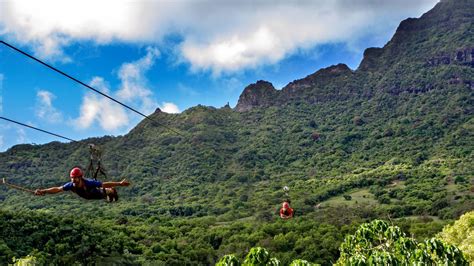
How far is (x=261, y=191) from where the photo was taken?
458ft

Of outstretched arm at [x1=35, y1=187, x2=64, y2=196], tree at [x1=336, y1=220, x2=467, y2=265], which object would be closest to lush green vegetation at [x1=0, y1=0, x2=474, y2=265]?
tree at [x1=336, y1=220, x2=467, y2=265]

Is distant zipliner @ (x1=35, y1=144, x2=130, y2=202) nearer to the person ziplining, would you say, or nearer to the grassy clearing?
the person ziplining

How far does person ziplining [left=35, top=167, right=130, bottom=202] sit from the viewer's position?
40.9ft

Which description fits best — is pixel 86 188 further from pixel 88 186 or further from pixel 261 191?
pixel 261 191

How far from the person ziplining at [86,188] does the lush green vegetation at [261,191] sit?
4141cm

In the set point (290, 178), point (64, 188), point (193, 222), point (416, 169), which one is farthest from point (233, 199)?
point (64, 188)

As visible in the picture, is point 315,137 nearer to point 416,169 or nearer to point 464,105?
point 464,105

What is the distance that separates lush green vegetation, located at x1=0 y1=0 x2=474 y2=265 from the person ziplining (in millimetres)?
41407

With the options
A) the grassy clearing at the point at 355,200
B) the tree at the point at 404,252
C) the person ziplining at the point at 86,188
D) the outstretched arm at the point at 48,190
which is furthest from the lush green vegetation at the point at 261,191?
the outstretched arm at the point at 48,190

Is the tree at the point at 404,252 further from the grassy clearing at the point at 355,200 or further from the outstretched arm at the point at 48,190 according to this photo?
the grassy clearing at the point at 355,200

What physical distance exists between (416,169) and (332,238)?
221 feet

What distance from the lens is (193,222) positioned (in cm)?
10131

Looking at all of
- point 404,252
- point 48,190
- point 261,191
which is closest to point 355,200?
point 261,191

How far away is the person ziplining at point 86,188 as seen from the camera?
1248 centimetres
